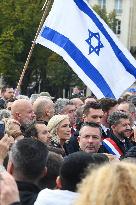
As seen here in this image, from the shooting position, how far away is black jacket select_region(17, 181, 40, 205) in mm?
3967

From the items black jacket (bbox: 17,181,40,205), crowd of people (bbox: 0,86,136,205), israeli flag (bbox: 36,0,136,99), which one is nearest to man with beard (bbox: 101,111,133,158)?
crowd of people (bbox: 0,86,136,205)

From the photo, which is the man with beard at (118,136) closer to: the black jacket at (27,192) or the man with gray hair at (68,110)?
the man with gray hair at (68,110)

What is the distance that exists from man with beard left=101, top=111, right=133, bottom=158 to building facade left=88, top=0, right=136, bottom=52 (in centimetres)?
6838

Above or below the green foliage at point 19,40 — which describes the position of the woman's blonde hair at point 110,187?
below

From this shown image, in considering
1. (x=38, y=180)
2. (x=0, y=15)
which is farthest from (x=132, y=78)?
(x=0, y=15)

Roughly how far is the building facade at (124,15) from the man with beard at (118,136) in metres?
68.4

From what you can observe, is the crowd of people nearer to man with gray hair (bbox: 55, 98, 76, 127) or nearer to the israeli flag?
the israeli flag

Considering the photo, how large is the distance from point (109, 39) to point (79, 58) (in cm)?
58

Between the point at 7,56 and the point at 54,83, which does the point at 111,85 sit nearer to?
the point at 7,56

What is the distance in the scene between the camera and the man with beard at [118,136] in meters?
7.23

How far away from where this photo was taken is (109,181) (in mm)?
2895

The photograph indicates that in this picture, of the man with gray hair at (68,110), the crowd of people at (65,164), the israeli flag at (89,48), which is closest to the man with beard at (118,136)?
the crowd of people at (65,164)

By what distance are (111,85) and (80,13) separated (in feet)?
4.25

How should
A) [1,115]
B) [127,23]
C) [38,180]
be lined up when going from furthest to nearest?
[127,23]
[1,115]
[38,180]
